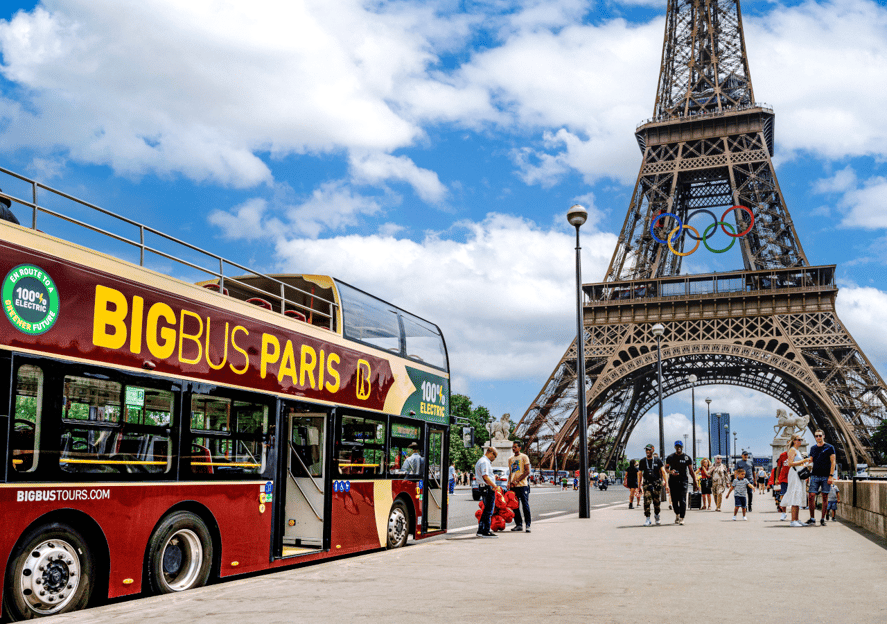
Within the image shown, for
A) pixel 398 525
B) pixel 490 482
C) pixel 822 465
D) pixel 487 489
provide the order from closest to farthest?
pixel 398 525 → pixel 490 482 → pixel 487 489 → pixel 822 465

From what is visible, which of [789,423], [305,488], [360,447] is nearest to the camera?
[305,488]

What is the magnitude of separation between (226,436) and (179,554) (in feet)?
4.01

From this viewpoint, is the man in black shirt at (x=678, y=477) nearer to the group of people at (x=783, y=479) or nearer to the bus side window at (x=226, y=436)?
the group of people at (x=783, y=479)

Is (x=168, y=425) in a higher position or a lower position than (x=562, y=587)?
higher

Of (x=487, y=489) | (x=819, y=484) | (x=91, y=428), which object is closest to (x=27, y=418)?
(x=91, y=428)

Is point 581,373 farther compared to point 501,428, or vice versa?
point 501,428

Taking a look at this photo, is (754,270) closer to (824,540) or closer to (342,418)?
(824,540)

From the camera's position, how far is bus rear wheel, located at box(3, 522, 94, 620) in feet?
20.2

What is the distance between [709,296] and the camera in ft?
162

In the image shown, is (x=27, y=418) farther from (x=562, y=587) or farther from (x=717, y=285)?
(x=717, y=285)

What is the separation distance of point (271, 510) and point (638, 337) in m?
43.1

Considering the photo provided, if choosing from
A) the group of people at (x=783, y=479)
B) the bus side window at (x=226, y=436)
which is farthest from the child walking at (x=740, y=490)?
the bus side window at (x=226, y=436)

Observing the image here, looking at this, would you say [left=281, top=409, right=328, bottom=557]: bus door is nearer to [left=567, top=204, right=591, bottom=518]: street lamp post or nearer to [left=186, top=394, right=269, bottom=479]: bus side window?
[left=186, top=394, right=269, bottom=479]: bus side window

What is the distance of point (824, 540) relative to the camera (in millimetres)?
12945
